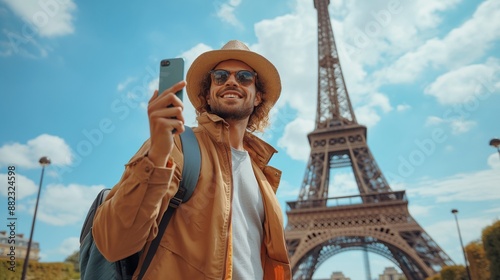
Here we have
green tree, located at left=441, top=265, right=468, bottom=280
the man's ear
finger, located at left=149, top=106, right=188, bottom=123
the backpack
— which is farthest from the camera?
green tree, located at left=441, top=265, right=468, bottom=280

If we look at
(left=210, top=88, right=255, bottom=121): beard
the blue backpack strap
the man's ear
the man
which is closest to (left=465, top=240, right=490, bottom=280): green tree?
the man's ear

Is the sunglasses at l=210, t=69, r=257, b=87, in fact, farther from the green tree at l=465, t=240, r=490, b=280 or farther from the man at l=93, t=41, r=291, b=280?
the green tree at l=465, t=240, r=490, b=280

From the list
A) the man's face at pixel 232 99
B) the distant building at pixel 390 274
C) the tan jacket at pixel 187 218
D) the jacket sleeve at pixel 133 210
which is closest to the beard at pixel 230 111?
the man's face at pixel 232 99

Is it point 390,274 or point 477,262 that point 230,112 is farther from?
point 390,274

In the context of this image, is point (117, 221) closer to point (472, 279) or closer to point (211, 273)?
point (211, 273)

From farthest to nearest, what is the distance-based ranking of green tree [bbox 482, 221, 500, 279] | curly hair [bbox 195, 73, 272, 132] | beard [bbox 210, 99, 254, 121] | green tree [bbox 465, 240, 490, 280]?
1. green tree [bbox 465, 240, 490, 280]
2. green tree [bbox 482, 221, 500, 279]
3. curly hair [bbox 195, 73, 272, 132]
4. beard [bbox 210, 99, 254, 121]

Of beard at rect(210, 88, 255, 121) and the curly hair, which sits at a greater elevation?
the curly hair

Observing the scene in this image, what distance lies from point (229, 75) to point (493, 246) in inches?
628

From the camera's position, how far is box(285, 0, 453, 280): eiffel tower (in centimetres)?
2575

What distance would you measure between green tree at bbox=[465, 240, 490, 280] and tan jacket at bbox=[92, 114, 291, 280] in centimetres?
1863

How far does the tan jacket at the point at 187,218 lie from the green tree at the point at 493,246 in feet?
50.0

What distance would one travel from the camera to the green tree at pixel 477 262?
16469 mm

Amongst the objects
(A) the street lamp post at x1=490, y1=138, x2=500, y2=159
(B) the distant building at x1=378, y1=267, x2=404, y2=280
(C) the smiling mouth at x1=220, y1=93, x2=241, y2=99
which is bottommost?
(C) the smiling mouth at x1=220, y1=93, x2=241, y2=99

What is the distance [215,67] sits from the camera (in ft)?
7.80
